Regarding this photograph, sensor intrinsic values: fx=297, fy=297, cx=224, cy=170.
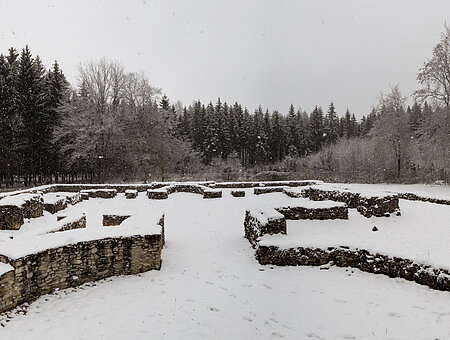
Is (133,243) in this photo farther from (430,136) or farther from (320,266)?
(430,136)

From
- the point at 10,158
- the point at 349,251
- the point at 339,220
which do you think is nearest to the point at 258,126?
the point at 10,158

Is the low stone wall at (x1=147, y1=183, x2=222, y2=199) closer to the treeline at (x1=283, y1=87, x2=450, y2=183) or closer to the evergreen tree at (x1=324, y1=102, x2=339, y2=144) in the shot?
the treeline at (x1=283, y1=87, x2=450, y2=183)

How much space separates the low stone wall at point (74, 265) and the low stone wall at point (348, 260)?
295cm

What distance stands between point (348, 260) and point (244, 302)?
3267 mm

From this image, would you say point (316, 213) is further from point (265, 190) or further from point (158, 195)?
point (158, 195)

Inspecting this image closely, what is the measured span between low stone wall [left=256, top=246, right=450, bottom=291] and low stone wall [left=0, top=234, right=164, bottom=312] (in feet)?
9.69

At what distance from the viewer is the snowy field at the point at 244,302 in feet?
15.6

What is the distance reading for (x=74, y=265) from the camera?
20.8 ft

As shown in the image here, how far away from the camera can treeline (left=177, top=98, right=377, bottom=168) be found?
52750 millimetres

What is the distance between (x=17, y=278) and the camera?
5375 mm

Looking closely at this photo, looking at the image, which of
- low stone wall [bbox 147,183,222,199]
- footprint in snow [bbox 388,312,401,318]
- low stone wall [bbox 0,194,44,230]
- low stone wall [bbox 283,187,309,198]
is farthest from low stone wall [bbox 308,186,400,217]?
low stone wall [bbox 0,194,44,230]

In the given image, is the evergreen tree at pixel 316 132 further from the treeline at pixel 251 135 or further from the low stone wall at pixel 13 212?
the low stone wall at pixel 13 212

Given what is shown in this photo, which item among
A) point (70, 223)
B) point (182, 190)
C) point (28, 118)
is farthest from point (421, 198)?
point (28, 118)

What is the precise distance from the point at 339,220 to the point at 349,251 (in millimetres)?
4817
